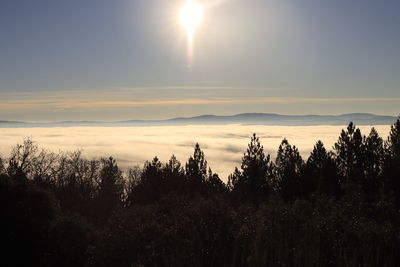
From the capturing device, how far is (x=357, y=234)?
749 inches

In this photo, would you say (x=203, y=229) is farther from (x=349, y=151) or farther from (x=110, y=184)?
(x=110, y=184)

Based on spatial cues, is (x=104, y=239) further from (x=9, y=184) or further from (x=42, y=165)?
(x=42, y=165)

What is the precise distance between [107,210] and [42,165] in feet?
58.4

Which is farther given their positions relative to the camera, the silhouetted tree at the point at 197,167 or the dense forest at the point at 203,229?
the silhouetted tree at the point at 197,167

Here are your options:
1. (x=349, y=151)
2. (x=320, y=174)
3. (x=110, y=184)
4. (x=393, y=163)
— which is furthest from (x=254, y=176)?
(x=110, y=184)

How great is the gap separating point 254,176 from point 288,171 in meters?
6.64

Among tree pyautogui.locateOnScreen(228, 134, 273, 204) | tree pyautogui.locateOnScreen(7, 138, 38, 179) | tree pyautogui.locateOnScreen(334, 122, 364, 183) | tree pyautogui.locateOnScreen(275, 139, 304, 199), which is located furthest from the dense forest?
tree pyautogui.locateOnScreen(228, 134, 273, 204)

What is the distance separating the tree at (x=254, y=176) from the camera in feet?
240

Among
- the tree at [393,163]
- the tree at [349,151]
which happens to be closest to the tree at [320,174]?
the tree at [349,151]

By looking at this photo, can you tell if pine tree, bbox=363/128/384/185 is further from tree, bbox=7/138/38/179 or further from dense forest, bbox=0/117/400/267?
tree, bbox=7/138/38/179

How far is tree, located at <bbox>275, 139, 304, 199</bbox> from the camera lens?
70625mm

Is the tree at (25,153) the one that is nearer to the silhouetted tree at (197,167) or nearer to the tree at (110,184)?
the tree at (110,184)

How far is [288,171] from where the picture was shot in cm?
7444

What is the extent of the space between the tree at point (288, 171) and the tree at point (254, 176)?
2172mm
